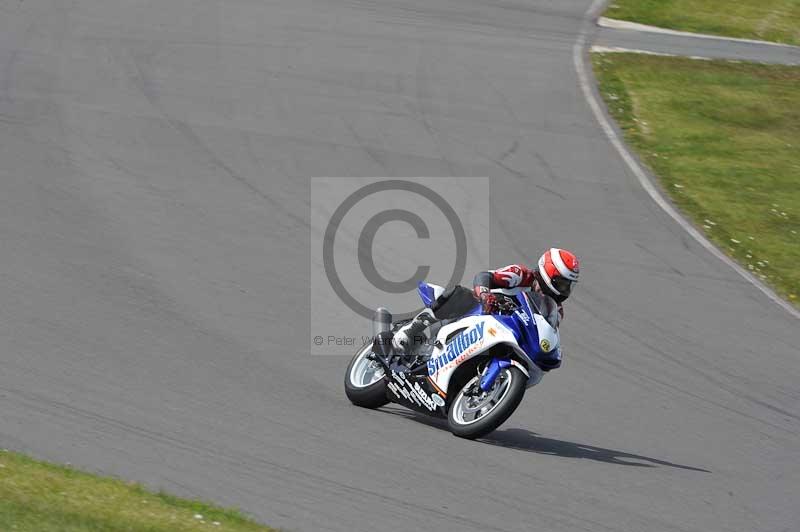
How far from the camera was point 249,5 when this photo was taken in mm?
24578

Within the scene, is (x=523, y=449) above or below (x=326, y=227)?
below

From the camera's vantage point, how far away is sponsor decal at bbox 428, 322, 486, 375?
9500mm

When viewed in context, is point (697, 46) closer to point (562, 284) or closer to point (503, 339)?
point (562, 284)

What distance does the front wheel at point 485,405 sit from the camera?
8.99m

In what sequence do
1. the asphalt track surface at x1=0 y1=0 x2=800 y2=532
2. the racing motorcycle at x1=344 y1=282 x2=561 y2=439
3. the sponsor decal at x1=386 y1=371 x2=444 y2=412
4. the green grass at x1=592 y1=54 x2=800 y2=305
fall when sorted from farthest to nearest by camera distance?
the green grass at x1=592 y1=54 x2=800 y2=305 → the sponsor decal at x1=386 y1=371 x2=444 y2=412 → the racing motorcycle at x1=344 y1=282 x2=561 y2=439 → the asphalt track surface at x1=0 y1=0 x2=800 y2=532

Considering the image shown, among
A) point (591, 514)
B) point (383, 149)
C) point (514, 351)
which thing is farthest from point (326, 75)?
point (591, 514)

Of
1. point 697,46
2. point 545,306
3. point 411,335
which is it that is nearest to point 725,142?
point 697,46

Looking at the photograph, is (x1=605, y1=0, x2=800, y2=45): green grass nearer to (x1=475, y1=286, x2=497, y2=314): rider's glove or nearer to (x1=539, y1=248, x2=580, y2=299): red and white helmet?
(x1=539, y1=248, x2=580, y2=299): red and white helmet

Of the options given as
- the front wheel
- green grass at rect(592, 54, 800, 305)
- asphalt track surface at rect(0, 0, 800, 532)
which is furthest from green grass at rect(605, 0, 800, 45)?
the front wheel

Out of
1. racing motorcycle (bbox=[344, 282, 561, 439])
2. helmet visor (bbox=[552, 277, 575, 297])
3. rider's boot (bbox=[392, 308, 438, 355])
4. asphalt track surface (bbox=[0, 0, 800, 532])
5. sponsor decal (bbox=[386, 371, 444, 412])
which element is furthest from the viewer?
rider's boot (bbox=[392, 308, 438, 355])

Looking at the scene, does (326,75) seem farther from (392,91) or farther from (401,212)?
(401,212)

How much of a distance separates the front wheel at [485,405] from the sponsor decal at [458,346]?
0.84 feet

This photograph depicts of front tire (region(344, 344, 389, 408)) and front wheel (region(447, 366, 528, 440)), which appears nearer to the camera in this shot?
front wheel (region(447, 366, 528, 440))

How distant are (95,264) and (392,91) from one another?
29.2 ft
